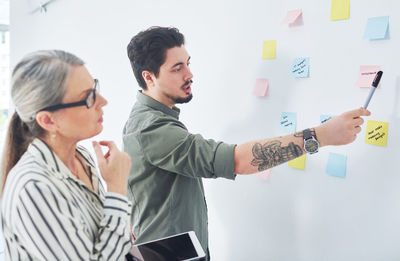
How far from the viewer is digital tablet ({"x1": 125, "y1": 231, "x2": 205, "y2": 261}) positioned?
85cm

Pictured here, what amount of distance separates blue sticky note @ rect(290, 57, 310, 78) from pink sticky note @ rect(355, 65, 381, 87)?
175 mm

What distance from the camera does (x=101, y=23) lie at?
2.04m

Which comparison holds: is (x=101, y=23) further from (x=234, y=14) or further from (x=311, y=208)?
(x=311, y=208)

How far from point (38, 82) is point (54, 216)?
10.5 inches

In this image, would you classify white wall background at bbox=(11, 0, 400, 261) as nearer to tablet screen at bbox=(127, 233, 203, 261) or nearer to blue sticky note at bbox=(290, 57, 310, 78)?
blue sticky note at bbox=(290, 57, 310, 78)

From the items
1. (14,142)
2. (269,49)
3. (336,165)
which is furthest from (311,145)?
(14,142)

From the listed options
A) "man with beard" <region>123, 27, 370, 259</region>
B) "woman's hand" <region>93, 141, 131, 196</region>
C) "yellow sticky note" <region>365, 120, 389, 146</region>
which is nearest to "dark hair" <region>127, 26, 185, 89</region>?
"man with beard" <region>123, 27, 370, 259</region>

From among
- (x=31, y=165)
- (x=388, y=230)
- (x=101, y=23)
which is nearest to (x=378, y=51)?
(x=388, y=230)

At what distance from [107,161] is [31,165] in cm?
18

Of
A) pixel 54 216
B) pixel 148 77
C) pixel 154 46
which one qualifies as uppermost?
pixel 154 46

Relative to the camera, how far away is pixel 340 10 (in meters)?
1.14

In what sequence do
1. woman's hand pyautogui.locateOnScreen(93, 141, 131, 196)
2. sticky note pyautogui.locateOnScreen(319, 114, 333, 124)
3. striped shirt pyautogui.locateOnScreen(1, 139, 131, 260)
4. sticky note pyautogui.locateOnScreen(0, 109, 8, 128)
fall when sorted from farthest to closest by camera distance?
sticky note pyautogui.locateOnScreen(0, 109, 8, 128) → sticky note pyautogui.locateOnScreen(319, 114, 333, 124) → woman's hand pyautogui.locateOnScreen(93, 141, 131, 196) → striped shirt pyautogui.locateOnScreen(1, 139, 131, 260)

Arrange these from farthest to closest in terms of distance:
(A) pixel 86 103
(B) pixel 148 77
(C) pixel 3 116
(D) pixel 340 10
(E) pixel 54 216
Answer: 1. (C) pixel 3 116
2. (B) pixel 148 77
3. (D) pixel 340 10
4. (A) pixel 86 103
5. (E) pixel 54 216

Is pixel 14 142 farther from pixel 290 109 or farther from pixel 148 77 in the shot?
pixel 290 109
